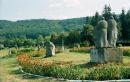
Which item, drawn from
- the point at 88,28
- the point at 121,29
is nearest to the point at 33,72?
the point at 121,29

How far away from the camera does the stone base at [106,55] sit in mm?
23281

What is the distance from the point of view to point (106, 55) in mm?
23312

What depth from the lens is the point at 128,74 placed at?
17719 mm

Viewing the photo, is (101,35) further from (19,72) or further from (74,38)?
(74,38)

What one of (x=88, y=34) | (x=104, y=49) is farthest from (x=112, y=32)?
(x=88, y=34)

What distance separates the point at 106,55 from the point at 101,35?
1.45 meters

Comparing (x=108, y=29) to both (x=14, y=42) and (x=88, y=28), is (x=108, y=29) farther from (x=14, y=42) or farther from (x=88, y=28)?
(x=14, y=42)

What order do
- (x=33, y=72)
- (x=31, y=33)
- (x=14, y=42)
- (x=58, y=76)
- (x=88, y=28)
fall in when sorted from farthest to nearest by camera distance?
(x=31, y=33) < (x=14, y=42) < (x=88, y=28) < (x=33, y=72) < (x=58, y=76)

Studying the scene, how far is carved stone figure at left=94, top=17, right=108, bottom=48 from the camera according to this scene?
23.5 metres

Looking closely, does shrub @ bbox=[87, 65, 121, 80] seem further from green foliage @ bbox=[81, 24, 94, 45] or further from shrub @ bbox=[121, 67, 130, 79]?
green foliage @ bbox=[81, 24, 94, 45]

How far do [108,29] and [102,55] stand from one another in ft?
7.82

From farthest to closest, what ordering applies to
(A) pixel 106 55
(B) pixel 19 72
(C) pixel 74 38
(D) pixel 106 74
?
(C) pixel 74 38 → (B) pixel 19 72 → (A) pixel 106 55 → (D) pixel 106 74

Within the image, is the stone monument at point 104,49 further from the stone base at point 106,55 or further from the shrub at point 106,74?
the shrub at point 106,74

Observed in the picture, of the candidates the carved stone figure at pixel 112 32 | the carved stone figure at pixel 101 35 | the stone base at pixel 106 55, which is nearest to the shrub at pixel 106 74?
the stone base at pixel 106 55
